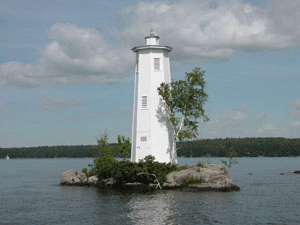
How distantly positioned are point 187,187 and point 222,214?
40.6 feet

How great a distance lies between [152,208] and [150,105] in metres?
16.8

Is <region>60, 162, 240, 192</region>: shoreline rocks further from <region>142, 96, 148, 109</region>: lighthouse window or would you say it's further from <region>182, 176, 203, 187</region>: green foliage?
<region>142, 96, 148, 109</region>: lighthouse window

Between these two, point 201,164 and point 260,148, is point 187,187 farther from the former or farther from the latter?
point 260,148

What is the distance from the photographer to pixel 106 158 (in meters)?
53.3

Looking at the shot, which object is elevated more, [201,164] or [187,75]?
[187,75]

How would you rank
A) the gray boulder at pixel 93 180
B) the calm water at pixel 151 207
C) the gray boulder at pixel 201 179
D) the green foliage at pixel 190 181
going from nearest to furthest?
the calm water at pixel 151 207 → the gray boulder at pixel 201 179 → the green foliage at pixel 190 181 → the gray boulder at pixel 93 180

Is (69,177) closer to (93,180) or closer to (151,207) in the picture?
(93,180)

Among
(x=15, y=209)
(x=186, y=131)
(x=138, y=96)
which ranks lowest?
(x=15, y=209)

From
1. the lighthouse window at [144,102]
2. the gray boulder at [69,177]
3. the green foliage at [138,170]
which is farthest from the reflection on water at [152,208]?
the gray boulder at [69,177]

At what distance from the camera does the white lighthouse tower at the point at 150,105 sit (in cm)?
4981

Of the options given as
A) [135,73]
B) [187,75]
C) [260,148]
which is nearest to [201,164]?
[187,75]

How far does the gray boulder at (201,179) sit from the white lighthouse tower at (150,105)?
3854 millimetres

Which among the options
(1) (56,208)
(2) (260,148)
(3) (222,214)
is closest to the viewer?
(3) (222,214)

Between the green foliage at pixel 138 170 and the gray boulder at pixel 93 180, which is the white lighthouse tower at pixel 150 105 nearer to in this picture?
the green foliage at pixel 138 170
